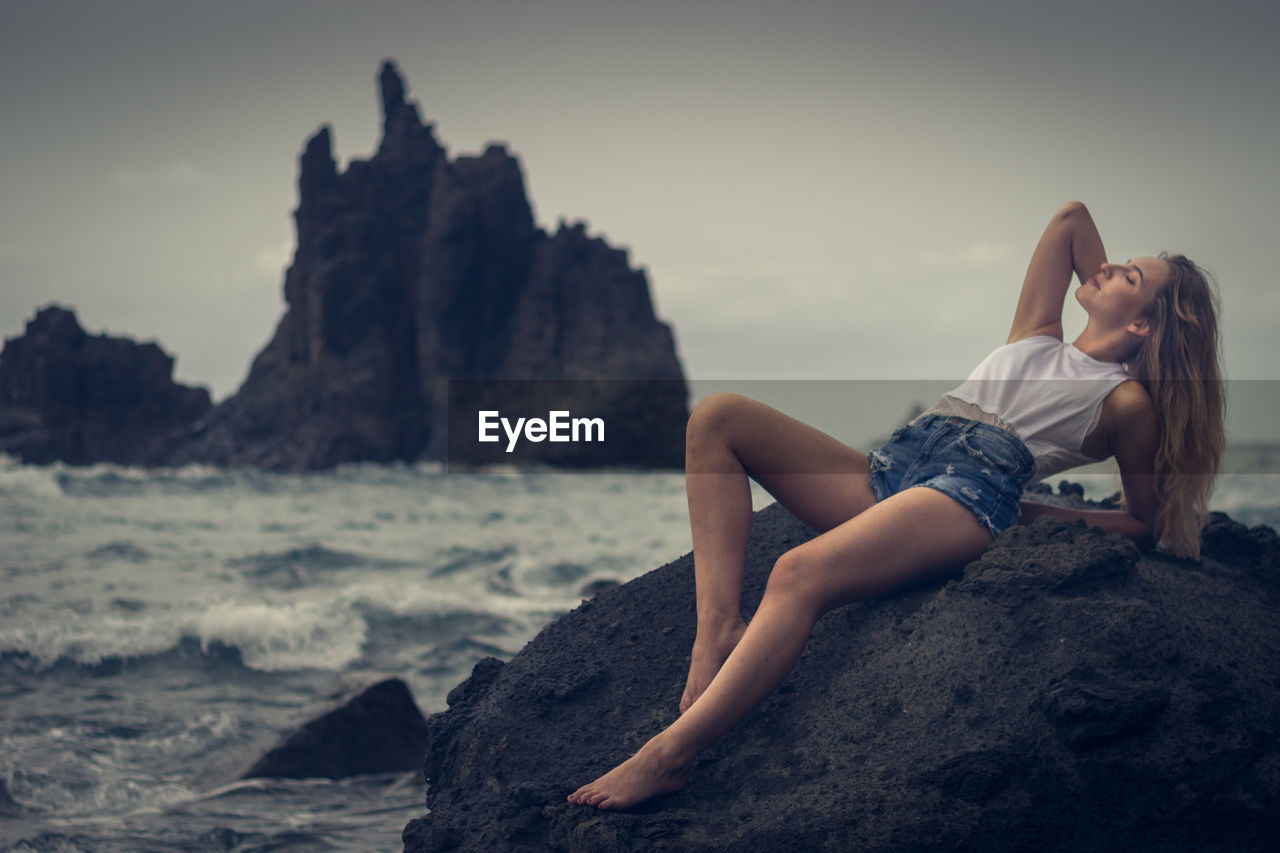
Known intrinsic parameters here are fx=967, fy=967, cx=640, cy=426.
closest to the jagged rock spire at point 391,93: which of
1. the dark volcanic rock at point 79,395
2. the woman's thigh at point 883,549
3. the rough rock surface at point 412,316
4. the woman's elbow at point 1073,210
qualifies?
the rough rock surface at point 412,316

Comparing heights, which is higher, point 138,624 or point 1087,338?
point 1087,338

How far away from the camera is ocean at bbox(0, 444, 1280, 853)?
4.19 meters

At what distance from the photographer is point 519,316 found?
51562mm

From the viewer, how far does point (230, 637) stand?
7141mm

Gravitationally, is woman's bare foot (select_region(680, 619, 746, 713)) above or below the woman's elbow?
below

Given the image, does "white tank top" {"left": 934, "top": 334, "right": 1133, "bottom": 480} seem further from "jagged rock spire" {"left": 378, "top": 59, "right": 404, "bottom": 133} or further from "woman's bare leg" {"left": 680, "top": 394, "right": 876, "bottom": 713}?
"jagged rock spire" {"left": 378, "top": 59, "right": 404, "bottom": 133}

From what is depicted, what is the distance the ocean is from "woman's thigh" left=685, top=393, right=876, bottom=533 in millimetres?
1126

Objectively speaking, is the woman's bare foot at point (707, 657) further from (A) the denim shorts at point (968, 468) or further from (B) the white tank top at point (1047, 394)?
(B) the white tank top at point (1047, 394)

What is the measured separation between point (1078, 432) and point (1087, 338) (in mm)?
309

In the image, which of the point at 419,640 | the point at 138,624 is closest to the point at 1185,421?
the point at 419,640

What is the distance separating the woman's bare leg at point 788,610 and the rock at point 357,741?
2771 millimetres

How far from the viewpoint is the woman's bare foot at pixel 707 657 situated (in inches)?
99.6

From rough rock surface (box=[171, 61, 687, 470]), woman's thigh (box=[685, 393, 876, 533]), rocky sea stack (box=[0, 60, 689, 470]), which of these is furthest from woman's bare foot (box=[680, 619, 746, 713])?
rough rock surface (box=[171, 61, 687, 470])

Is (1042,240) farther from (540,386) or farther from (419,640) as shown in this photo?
(540,386)
